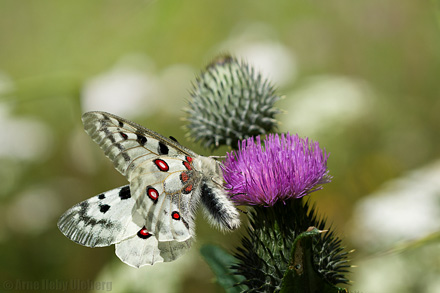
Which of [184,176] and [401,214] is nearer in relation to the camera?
[184,176]

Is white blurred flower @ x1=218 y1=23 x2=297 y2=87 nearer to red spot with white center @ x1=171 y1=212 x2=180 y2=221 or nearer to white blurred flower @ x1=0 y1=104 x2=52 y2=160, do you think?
white blurred flower @ x1=0 y1=104 x2=52 y2=160

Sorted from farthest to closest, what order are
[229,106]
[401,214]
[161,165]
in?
[401,214], [229,106], [161,165]

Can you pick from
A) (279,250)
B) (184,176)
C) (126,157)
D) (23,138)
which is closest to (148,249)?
(184,176)

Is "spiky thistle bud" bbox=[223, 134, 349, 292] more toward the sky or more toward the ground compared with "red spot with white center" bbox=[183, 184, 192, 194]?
more toward the ground

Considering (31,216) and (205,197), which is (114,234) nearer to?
(205,197)

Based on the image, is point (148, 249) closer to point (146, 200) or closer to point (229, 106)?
point (146, 200)

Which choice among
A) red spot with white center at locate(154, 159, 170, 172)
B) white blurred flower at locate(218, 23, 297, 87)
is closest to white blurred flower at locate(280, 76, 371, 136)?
white blurred flower at locate(218, 23, 297, 87)

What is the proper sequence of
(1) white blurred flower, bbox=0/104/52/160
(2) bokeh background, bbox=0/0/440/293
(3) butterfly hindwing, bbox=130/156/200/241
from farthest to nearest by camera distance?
(1) white blurred flower, bbox=0/104/52/160
(2) bokeh background, bbox=0/0/440/293
(3) butterfly hindwing, bbox=130/156/200/241

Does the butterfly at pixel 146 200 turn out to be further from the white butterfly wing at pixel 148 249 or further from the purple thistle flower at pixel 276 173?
the purple thistle flower at pixel 276 173

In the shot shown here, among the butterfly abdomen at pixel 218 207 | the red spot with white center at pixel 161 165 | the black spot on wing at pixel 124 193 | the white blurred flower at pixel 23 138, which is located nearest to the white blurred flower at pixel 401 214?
the butterfly abdomen at pixel 218 207
